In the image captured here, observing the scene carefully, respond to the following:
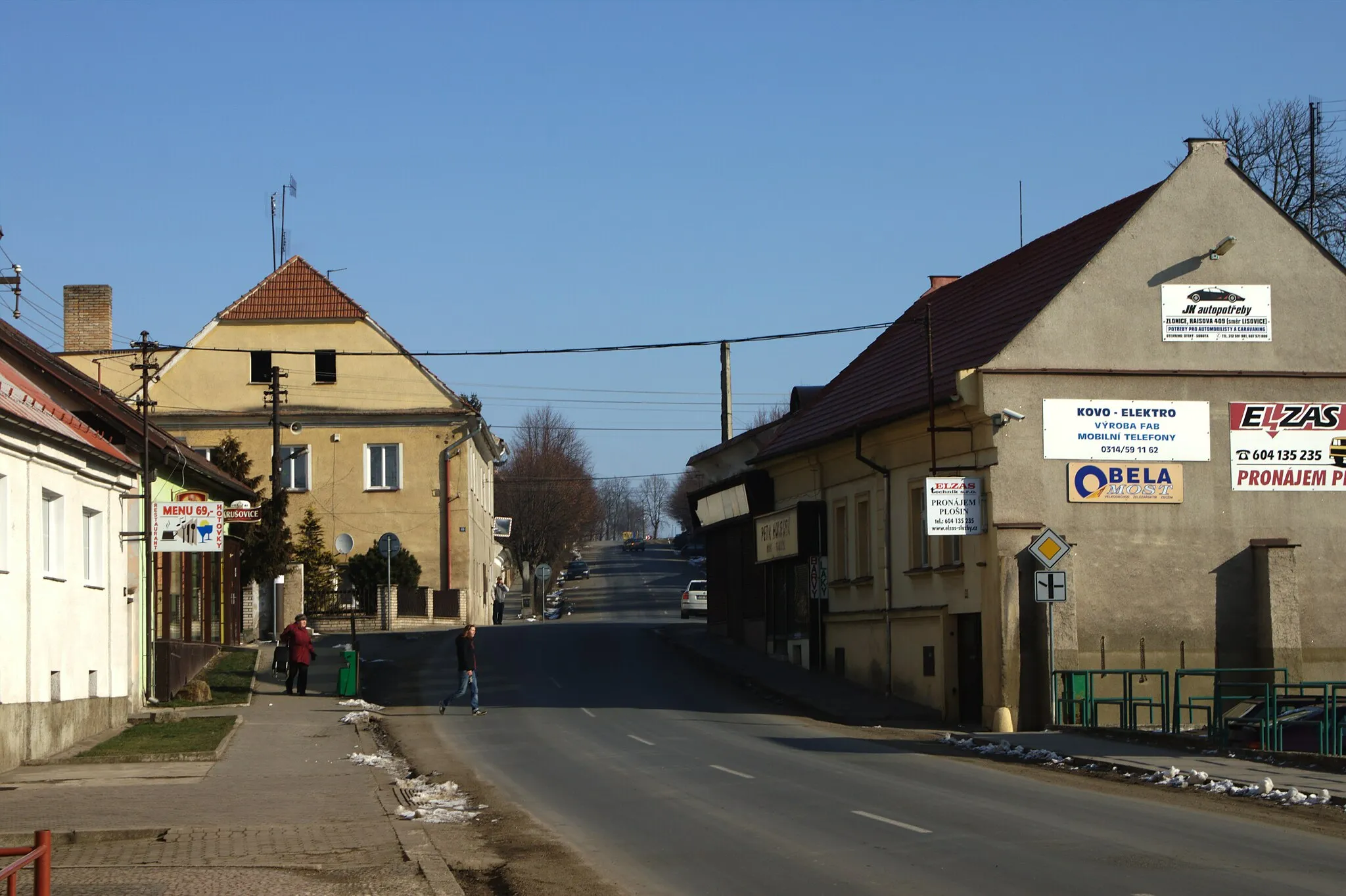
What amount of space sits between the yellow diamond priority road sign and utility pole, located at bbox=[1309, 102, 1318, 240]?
81.6 feet

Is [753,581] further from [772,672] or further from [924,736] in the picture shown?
[924,736]

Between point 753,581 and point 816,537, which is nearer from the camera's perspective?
point 816,537

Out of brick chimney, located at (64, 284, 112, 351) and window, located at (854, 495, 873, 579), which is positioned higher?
brick chimney, located at (64, 284, 112, 351)

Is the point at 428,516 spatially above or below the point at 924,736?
above

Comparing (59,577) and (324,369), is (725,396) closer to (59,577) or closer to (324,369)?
(324,369)

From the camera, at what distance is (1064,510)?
27.6m

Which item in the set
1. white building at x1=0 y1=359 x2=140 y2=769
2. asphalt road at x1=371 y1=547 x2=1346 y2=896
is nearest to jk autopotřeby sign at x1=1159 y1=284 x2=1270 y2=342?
asphalt road at x1=371 y1=547 x2=1346 y2=896

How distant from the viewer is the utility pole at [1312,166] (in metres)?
45.4

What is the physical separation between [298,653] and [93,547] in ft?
26.4

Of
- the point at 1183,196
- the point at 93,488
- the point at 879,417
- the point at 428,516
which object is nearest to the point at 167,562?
the point at 93,488

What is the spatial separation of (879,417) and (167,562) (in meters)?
15.3

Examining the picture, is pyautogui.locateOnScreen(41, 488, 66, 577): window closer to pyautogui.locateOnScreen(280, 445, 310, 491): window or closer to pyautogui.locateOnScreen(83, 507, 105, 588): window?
pyautogui.locateOnScreen(83, 507, 105, 588): window

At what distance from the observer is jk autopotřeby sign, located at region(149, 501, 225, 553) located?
90.1ft

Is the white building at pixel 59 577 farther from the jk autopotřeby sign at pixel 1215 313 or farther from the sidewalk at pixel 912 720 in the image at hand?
the jk autopotřeby sign at pixel 1215 313
